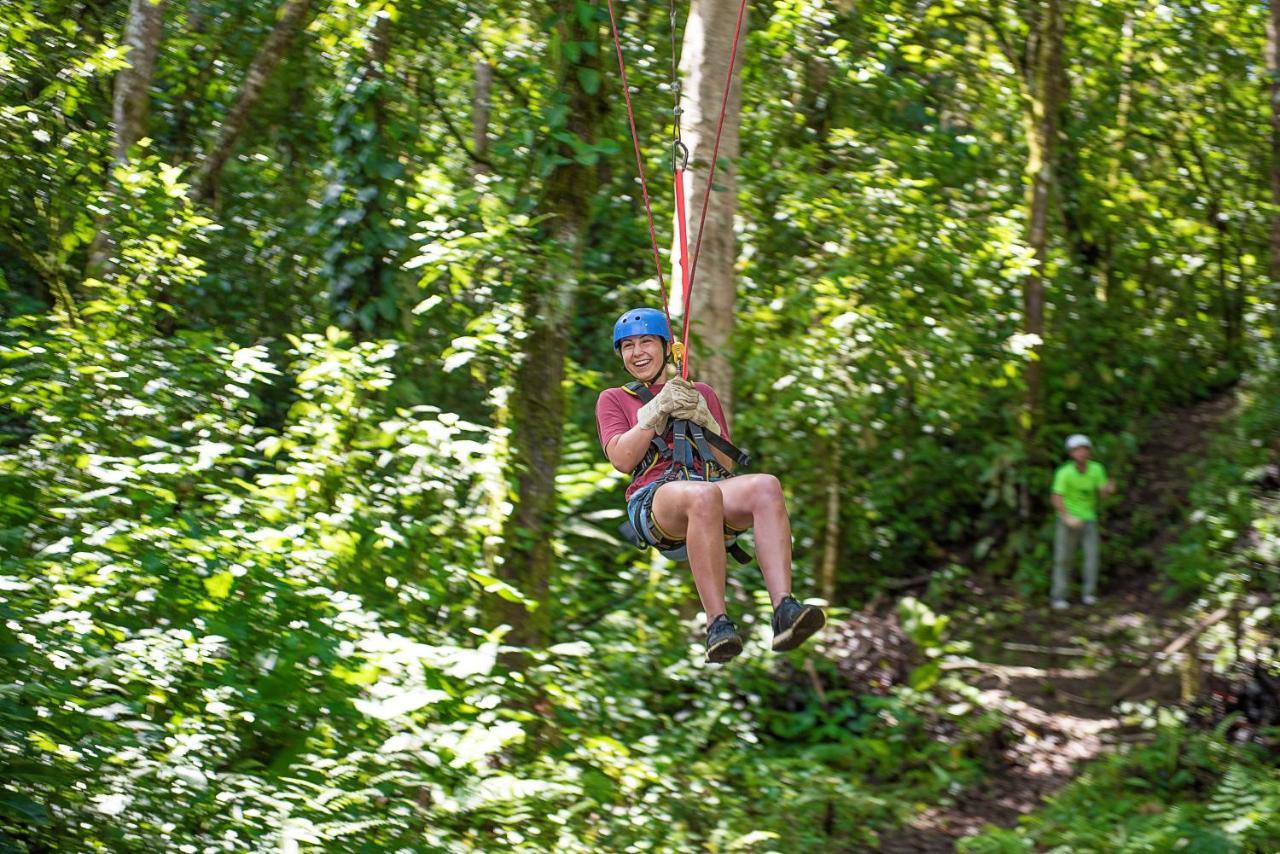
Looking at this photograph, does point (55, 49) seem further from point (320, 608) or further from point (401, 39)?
point (320, 608)

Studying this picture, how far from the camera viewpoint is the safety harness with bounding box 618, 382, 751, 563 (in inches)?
192

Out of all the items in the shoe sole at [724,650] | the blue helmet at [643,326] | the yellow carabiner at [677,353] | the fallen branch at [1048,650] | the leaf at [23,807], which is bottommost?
the fallen branch at [1048,650]

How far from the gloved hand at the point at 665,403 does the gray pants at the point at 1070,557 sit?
10.5m

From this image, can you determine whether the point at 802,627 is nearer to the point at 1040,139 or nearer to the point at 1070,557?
the point at 1070,557

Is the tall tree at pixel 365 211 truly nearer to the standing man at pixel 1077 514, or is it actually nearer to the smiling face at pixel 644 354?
the smiling face at pixel 644 354

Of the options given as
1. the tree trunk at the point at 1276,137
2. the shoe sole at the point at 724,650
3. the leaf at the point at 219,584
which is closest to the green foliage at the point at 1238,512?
the tree trunk at the point at 1276,137

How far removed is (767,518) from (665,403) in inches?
21.1

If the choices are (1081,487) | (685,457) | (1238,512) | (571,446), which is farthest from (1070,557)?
(685,457)

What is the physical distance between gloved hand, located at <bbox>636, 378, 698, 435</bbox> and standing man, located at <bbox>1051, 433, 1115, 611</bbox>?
9589mm

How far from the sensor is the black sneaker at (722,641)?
4.64 m

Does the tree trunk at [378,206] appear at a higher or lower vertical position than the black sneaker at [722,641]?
higher

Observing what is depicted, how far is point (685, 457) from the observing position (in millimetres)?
4887

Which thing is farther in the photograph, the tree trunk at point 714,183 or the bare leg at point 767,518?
the tree trunk at point 714,183

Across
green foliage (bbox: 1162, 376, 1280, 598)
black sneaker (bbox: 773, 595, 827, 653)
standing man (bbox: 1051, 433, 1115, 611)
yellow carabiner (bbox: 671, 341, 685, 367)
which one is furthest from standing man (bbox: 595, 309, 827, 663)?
standing man (bbox: 1051, 433, 1115, 611)
